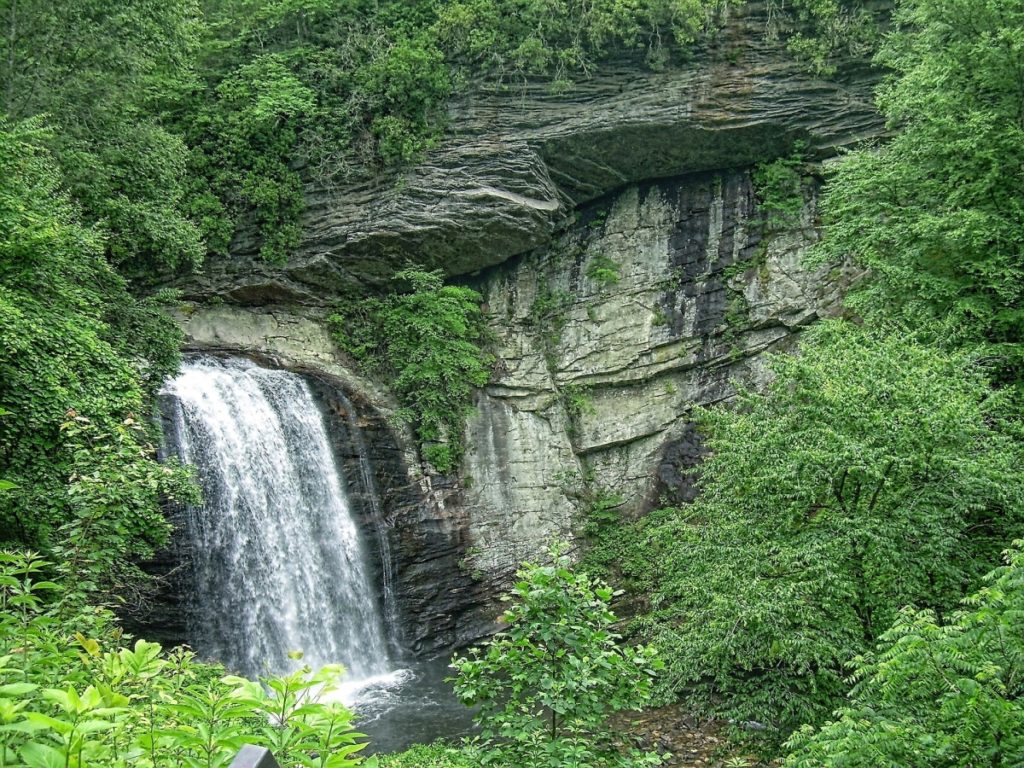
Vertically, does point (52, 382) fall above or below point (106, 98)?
below

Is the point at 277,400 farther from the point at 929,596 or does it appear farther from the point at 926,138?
the point at 926,138

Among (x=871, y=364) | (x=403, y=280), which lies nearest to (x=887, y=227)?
(x=871, y=364)

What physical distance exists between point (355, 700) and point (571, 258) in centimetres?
1202

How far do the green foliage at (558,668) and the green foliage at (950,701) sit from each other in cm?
117

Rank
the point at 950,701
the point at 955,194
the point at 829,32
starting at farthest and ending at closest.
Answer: the point at 829,32
the point at 955,194
the point at 950,701

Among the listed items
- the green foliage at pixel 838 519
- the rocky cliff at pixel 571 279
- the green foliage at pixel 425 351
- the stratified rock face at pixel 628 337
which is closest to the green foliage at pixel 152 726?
the green foliage at pixel 838 519

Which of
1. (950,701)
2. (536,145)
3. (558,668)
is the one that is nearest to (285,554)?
(558,668)

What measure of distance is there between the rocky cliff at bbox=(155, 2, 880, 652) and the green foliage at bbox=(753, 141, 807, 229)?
0.20 meters

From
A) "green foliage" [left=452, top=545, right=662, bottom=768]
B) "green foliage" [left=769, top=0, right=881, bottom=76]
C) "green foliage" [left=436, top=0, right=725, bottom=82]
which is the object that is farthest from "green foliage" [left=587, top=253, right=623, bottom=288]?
"green foliage" [left=452, top=545, right=662, bottom=768]

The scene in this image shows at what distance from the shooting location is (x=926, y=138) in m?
11.7

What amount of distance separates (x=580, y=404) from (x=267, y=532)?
8340 millimetres

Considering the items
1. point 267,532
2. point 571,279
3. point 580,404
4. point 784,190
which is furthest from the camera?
point 571,279

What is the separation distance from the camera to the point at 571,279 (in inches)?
749

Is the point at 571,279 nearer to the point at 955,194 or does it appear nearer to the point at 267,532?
the point at 955,194
